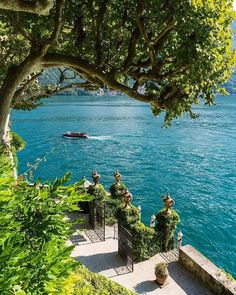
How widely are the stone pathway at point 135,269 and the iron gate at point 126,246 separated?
0.24 metres

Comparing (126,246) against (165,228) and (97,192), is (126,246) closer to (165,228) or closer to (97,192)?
(165,228)

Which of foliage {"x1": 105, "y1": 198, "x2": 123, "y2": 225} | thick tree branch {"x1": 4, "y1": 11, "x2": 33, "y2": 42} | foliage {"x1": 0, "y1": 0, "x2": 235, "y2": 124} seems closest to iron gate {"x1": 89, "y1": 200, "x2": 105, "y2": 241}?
foliage {"x1": 105, "y1": 198, "x2": 123, "y2": 225}

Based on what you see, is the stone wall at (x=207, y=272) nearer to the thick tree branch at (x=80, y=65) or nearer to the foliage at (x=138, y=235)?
the foliage at (x=138, y=235)

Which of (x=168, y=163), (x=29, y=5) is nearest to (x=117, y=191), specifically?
(x=29, y=5)

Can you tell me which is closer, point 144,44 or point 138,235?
point 144,44

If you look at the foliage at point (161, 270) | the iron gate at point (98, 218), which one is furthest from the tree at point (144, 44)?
the iron gate at point (98, 218)

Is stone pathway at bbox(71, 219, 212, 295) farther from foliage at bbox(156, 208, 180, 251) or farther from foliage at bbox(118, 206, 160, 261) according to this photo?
foliage at bbox(156, 208, 180, 251)

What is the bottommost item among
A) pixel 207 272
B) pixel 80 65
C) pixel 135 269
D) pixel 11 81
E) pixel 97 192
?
pixel 135 269

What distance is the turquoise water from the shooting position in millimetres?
28969

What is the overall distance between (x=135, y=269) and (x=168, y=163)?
34.2 meters

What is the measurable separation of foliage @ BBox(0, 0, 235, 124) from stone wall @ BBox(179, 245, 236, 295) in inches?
232

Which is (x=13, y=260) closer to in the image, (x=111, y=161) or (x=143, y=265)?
(x=143, y=265)

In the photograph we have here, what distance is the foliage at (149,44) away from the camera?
946 cm

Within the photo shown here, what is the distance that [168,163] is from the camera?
1893 inches
